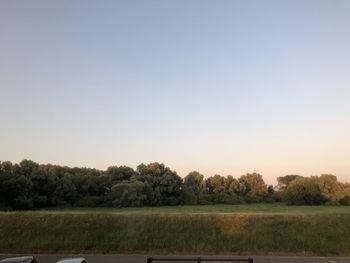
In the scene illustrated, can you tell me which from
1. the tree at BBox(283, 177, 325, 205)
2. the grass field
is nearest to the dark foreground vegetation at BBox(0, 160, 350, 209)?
the tree at BBox(283, 177, 325, 205)

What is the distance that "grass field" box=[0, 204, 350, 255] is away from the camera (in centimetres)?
2808

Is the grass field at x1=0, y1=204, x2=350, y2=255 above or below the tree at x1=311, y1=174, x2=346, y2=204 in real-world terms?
below

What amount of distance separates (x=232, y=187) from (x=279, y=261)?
62.0 m

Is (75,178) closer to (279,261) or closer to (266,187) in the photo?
(266,187)

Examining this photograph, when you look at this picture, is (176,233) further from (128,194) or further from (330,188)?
(330,188)

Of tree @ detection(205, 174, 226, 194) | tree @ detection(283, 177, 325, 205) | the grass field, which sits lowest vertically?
the grass field

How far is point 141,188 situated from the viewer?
66688 mm

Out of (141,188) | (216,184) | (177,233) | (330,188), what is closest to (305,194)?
(330,188)

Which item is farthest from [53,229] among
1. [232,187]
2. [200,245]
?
[232,187]

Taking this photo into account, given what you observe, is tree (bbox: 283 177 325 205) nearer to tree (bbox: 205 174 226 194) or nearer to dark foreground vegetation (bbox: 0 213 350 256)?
tree (bbox: 205 174 226 194)

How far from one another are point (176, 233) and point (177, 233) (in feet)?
0.25

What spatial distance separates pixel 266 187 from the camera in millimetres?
87625

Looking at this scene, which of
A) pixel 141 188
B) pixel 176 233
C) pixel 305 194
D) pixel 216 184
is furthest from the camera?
pixel 216 184

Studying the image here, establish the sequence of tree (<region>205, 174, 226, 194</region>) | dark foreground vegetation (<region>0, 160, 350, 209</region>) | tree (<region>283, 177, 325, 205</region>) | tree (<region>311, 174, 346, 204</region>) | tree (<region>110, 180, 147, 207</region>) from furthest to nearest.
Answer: tree (<region>205, 174, 226, 194</region>) < tree (<region>283, 177, 325, 205</region>) < tree (<region>311, 174, 346, 204</region>) < tree (<region>110, 180, 147, 207</region>) < dark foreground vegetation (<region>0, 160, 350, 209</region>)
